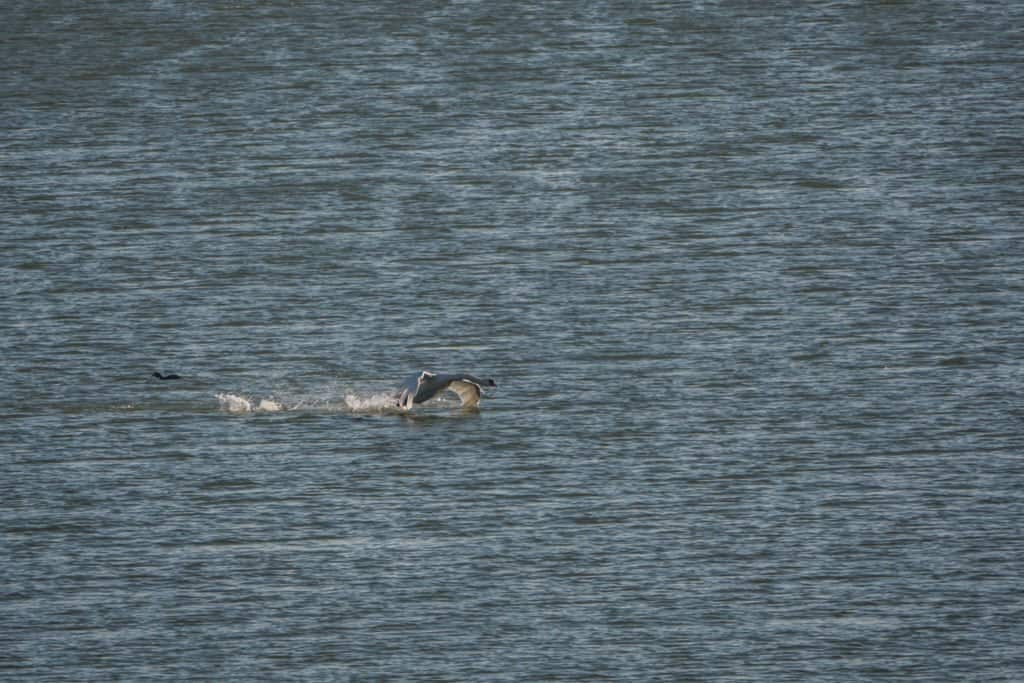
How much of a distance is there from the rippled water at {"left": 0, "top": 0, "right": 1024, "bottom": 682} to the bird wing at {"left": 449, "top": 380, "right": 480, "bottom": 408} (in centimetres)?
20

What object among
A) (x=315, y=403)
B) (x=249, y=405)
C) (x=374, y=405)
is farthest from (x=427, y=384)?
(x=249, y=405)

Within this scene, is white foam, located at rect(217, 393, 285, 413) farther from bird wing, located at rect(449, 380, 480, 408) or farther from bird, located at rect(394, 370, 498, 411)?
bird wing, located at rect(449, 380, 480, 408)

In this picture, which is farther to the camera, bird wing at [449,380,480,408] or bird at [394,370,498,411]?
bird wing at [449,380,480,408]

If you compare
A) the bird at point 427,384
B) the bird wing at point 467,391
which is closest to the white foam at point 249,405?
the bird at point 427,384

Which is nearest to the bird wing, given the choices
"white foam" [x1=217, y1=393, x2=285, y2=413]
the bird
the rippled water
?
the bird

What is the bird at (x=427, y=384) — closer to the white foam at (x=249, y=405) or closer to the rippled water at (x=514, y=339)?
the rippled water at (x=514, y=339)

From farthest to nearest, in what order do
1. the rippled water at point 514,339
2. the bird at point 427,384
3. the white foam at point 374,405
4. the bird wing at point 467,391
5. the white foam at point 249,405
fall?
the white foam at point 249,405 < the white foam at point 374,405 < the bird wing at point 467,391 < the bird at point 427,384 < the rippled water at point 514,339

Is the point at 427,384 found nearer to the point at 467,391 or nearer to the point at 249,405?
the point at 467,391

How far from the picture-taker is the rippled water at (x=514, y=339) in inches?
1051

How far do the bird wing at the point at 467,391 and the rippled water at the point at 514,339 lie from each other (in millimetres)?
204

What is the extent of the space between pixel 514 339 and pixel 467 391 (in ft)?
9.94

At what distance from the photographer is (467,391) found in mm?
32969

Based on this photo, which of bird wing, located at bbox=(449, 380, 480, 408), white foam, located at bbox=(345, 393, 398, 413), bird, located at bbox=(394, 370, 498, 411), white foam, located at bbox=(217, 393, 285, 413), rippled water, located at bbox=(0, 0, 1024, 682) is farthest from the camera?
white foam, located at bbox=(217, 393, 285, 413)

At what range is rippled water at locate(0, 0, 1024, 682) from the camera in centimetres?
2669
